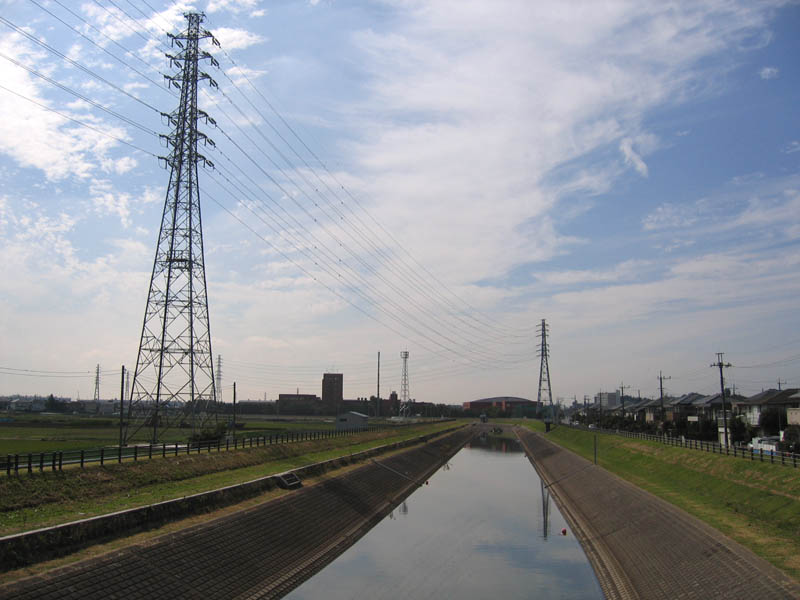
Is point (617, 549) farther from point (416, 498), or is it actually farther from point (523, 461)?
point (523, 461)

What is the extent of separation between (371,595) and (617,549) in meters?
13.3

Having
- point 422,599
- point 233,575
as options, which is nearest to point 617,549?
point 422,599

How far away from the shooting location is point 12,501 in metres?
22.9

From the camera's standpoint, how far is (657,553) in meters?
26.3

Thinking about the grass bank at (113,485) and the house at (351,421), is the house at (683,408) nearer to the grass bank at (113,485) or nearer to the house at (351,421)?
the house at (351,421)

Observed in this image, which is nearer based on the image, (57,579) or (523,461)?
(57,579)

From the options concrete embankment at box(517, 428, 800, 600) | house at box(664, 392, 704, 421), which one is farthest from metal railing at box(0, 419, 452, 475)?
house at box(664, 392, 704, 421)

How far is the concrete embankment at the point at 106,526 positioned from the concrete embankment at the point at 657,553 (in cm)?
1826

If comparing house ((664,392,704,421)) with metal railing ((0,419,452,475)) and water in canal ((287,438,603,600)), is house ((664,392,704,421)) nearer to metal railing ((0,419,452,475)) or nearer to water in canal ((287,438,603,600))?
water in canal ((287,438,603,600))

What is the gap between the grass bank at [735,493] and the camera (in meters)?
23.1

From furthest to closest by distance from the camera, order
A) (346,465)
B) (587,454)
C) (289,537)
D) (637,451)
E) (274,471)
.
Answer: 1. (587,454)
2. (637,451)
3. (346,465)
4. (274,471)
5. (289,537)

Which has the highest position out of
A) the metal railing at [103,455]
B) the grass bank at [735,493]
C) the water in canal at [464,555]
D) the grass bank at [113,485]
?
the metal railing at [103,455]

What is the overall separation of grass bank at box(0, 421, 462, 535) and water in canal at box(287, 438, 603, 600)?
26.6ft

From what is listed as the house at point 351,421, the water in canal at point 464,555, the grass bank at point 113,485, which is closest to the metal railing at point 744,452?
the water in canal at point 464,555
